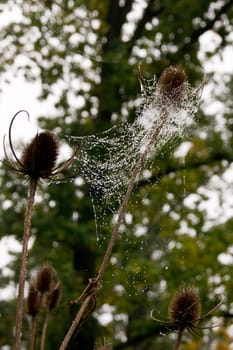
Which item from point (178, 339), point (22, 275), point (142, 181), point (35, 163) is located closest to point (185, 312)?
point (178, 339)

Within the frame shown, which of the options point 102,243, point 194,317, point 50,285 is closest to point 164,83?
point 194,317

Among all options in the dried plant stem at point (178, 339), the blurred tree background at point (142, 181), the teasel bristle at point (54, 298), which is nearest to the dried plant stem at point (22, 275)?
the dried plant stem at point (178, 339)

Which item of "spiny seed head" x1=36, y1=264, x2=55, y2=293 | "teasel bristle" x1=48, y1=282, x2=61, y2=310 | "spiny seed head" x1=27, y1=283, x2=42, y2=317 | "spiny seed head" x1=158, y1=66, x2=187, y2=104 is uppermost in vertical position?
"spiny seed head" x1=158, y1=66, x2=187, y2=104

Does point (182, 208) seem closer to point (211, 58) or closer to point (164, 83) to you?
point (211, 58)

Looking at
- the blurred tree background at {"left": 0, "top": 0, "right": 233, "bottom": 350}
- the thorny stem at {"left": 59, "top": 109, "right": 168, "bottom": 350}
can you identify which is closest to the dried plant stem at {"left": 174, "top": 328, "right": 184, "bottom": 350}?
the thorny stem at {"left": 59, "top": 109, "right": 168, "bottom": 350}

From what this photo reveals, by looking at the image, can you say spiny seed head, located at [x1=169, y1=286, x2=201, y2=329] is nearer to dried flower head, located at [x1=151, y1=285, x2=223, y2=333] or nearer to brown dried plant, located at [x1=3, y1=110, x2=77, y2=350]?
dried flower head, located at [x1=151, y1=285, x2=223, y2=333]

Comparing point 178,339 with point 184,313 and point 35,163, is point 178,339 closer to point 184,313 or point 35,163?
point 184,313

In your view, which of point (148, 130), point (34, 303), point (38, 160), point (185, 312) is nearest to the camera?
point (185, 312)
